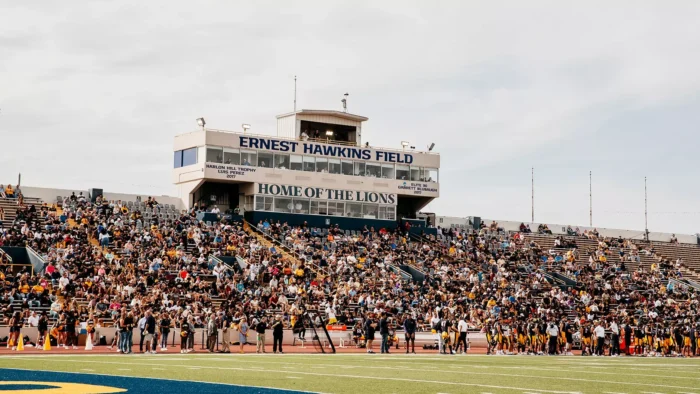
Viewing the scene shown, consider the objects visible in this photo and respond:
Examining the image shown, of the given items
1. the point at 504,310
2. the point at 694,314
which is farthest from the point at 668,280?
the point at 504,310

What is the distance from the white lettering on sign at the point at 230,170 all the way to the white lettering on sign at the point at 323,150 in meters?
1.27

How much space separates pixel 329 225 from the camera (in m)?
53.7

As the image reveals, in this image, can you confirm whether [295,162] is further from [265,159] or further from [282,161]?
[265,159]

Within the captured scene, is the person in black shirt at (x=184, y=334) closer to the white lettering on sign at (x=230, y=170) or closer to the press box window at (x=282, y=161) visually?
the white lettering on sign at (x=230, y=170)

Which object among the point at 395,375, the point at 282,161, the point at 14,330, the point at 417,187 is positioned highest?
the point at 282,161

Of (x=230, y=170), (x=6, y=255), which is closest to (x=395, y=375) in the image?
(x=6, y=255)

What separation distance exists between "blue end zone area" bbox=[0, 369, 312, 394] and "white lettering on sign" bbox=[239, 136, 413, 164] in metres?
37.1

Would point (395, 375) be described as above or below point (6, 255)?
below

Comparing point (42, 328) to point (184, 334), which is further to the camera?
point (42, 328)

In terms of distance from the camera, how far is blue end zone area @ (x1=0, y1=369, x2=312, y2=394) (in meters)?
13.6

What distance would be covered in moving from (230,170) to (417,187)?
1191 cm

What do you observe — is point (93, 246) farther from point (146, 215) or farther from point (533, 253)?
point (533, 253)

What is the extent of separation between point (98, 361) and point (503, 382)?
9.98 m

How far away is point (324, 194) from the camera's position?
2149 inches
